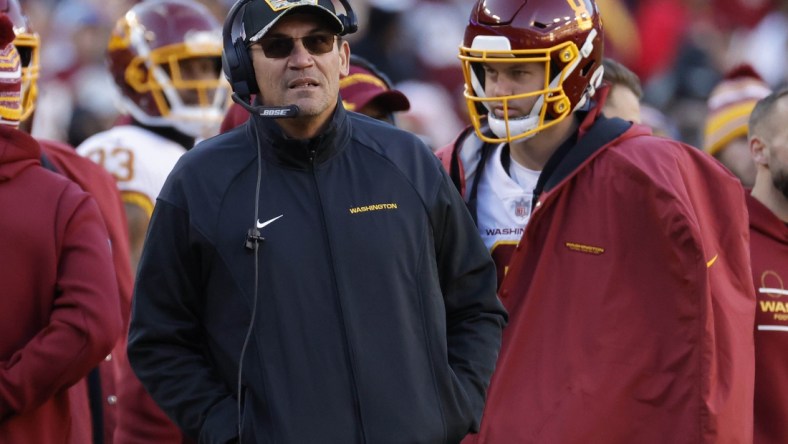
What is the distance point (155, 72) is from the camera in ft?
24.8

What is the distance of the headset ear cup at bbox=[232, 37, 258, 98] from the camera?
13.7ft

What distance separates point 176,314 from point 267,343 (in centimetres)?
29

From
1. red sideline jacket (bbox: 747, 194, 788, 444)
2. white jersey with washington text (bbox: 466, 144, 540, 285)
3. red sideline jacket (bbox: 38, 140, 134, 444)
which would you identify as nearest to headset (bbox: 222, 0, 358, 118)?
white jersey with washington text (bbox: 466, 144, 540, 285)

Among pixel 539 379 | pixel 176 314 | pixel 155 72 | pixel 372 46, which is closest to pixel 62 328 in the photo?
pixel 176 314

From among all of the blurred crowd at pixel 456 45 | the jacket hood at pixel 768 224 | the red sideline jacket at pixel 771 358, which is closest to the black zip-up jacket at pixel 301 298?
the red sideline jacket at pixel 771 358

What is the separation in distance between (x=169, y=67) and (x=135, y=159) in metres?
0.84

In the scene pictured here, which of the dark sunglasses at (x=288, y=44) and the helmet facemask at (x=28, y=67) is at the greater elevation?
the dark sunglasses at (x=288, y=44)

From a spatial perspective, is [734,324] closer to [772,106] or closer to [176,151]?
[772,106]

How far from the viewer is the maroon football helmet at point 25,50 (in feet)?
20.0

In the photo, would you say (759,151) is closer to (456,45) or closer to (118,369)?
(118,369)

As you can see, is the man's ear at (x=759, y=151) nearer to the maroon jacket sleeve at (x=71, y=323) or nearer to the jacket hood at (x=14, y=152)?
the maroon jacket sleeve at (x=71, y=323)

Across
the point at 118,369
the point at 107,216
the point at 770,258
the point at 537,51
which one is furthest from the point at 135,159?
the point at 770,258

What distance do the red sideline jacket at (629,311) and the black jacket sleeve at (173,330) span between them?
1417mm

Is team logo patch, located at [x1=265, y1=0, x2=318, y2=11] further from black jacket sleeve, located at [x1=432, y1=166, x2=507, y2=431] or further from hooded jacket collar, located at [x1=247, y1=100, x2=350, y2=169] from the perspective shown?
black jacket sleeve, located at [x1=432, y1=166, x2=507, y2=431]
